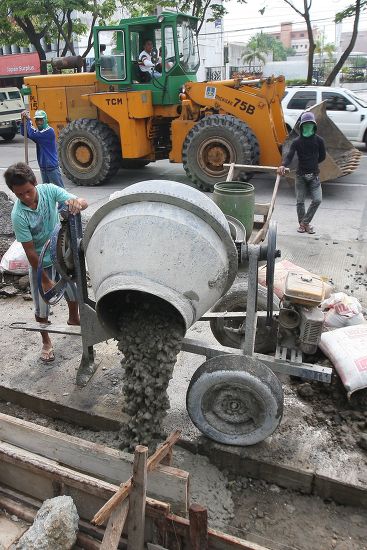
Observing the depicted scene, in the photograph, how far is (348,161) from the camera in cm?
873

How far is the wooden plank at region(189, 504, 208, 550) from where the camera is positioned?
214cm

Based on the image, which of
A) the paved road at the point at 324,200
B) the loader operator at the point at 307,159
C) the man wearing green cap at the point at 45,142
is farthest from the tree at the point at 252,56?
the loader operator at the point at 307,159

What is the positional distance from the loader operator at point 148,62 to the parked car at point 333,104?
12.9 ft

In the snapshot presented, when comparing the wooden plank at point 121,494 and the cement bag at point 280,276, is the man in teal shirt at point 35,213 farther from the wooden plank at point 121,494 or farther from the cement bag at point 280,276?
the cement bag at point 280,276

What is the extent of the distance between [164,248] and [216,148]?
6182 mm

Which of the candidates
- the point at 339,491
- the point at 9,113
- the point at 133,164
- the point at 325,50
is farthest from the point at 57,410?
the point at 325,50

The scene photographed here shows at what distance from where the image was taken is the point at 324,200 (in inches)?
336

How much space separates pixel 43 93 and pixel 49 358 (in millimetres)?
7379

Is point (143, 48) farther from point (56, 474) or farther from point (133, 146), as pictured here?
point (56, 474)

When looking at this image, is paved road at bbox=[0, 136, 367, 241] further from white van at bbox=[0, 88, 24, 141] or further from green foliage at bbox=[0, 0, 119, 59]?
green foliage at bbox=[0, 0, 119, 59]

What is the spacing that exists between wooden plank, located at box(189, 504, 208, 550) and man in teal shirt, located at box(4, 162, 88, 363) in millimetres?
2032

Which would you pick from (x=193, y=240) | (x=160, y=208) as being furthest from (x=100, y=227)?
(x=193, y=240)

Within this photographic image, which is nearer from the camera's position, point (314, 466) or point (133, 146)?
point (314, 466)

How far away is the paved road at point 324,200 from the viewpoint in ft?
23.2
